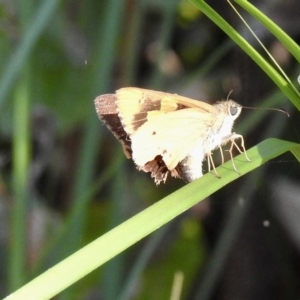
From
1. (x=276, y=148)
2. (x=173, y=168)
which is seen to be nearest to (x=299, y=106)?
(x=276, y=148)

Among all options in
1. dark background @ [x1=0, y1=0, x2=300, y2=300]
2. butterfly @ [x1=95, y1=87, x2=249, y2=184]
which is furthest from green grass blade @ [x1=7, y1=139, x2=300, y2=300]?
dark background @ [x1=0, y1=0, x2=300, y2=300]

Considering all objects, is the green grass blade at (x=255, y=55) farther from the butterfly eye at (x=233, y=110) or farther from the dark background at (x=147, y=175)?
the dark background at (x=147, y=175)

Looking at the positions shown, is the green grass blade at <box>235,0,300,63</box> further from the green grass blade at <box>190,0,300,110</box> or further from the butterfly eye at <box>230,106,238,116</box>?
the butterfly eye at <box>230,106,238,116</box>

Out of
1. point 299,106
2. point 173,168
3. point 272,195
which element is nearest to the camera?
point 299,106

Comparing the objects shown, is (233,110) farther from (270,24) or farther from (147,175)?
(147,175)

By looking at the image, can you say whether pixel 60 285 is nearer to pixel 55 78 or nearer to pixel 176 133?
pixel 176 133

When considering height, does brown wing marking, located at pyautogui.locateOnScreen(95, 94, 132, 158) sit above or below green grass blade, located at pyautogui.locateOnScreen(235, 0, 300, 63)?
above

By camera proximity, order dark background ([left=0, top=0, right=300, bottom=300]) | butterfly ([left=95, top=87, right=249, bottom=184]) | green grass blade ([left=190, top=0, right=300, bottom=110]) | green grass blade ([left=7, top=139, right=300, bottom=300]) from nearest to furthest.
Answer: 1. green grass blade ([left=7, top=139, right=300, bottom=300])
2. green grass blade ([left=190, top=0, right=300, bottom=110])
3. butterfly ([left=95, top=87, right=249, bottom=184])
4. dark background ([left=0, top=0, right=300, bottom=300])

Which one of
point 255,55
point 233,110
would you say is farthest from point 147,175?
point 255,55
